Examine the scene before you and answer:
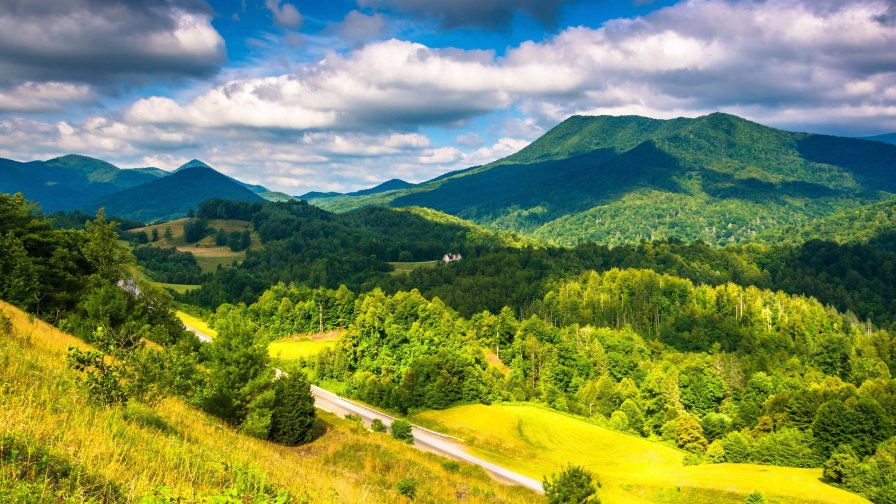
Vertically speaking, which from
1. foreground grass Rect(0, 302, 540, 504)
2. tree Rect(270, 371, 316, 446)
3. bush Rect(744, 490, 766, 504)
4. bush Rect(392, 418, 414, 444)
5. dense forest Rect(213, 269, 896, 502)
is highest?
foreground grass Rect(0, 302, 540, 504)

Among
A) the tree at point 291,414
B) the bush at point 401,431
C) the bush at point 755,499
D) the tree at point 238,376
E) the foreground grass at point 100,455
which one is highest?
the foreground grass at point 100,455

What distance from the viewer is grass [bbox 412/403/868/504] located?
47938 millimetres

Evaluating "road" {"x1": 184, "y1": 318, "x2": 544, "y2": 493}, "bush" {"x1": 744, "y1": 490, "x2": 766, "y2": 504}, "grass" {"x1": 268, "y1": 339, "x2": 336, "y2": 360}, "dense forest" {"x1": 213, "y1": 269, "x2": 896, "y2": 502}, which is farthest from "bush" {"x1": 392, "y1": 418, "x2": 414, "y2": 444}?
"grass" {"x1": 268, "y1": 339, "x2": 336, "y2": 360}

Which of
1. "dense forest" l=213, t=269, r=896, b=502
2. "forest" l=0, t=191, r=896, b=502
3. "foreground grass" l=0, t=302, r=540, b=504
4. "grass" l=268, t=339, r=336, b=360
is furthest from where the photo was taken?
"grass" l=268, t=339, r=336, b=360

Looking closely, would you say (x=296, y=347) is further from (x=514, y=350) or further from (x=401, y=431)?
(x=401, y=431)

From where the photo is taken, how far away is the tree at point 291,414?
116 ft

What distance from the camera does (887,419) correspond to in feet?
224

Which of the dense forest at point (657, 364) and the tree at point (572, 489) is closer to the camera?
the tree at point (572, 489)

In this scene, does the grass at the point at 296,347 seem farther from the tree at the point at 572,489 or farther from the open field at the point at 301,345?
the tree at the point at 572,489

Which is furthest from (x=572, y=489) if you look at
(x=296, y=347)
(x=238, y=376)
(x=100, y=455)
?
(x=296, y=347)

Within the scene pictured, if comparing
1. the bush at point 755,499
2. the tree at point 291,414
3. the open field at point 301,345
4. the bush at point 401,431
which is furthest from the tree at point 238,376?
the open field at point 301,345

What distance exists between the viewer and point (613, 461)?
62.6 meters

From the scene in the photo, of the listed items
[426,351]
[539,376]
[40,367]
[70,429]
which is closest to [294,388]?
[40,367]

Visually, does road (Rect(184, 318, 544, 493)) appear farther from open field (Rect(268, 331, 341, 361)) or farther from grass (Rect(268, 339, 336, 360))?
open field (Rect(268, 331, 341, 361))
